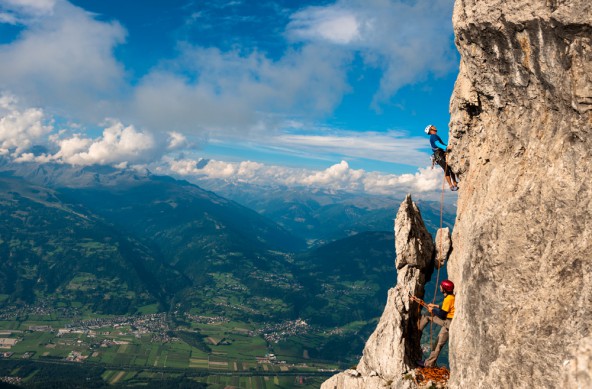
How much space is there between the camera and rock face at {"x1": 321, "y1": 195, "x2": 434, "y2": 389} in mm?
24938

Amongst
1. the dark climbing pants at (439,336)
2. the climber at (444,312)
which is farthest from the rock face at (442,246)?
the climber at (444,312)

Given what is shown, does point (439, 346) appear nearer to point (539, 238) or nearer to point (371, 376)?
point (371, 376)

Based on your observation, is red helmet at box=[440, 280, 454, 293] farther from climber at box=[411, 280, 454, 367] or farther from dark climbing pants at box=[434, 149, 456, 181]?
dark climbing pants at box=[434, 149, 456, 181]

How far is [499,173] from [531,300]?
647cm

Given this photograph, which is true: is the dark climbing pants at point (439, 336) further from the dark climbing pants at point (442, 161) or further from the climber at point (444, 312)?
the dark climbing pants at point (442, 161)

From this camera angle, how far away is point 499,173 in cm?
1741

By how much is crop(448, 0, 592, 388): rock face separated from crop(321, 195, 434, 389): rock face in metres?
6.96

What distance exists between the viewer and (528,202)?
46.4 feet

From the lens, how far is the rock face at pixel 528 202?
1211 cm

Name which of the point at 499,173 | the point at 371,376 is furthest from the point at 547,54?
the point at 371,376

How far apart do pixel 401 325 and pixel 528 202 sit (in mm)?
15170

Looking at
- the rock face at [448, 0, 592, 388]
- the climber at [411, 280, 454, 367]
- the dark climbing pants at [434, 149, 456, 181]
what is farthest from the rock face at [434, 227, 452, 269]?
the rock face at [448, 0, 592, 388]

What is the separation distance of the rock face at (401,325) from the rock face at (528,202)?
696 centimetres

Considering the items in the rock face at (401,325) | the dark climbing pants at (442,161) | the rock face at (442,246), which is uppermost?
the dark climbing pants at (442,161)
